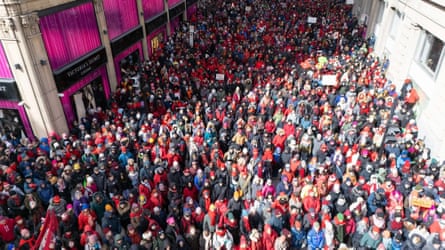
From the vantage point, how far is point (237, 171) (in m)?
9.78

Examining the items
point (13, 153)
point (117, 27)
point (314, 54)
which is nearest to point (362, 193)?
point (13, 153)

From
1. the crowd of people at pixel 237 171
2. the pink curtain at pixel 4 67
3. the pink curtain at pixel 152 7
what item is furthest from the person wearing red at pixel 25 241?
the pink curtain at pixel 152 7

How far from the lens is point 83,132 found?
40.4 ft

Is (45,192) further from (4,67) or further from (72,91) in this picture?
(72,91)

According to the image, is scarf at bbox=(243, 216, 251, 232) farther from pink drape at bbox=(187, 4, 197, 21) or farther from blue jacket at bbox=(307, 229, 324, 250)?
pink drape at bbox=(187, 4, 197, 21)

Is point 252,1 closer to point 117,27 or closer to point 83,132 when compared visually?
point 117,27

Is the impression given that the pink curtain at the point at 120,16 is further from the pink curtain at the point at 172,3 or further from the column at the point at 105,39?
the pink curtain at the point at 172,3

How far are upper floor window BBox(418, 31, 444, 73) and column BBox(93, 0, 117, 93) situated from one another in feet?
50.6

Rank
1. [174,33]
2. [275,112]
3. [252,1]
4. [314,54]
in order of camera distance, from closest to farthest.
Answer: [275,112]
[314,54]
[174,33]
[252,1]

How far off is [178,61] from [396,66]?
12.2 metres

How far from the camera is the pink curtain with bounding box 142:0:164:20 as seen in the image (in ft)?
70.6

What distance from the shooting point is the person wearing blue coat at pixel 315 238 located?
7.81 metres

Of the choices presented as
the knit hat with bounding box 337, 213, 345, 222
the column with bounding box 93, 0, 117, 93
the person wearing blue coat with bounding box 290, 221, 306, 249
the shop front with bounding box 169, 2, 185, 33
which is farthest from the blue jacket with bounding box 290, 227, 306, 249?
the shop front with bounding box 169, 2, 185, 33

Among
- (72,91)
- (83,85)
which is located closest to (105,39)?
(83,85)
